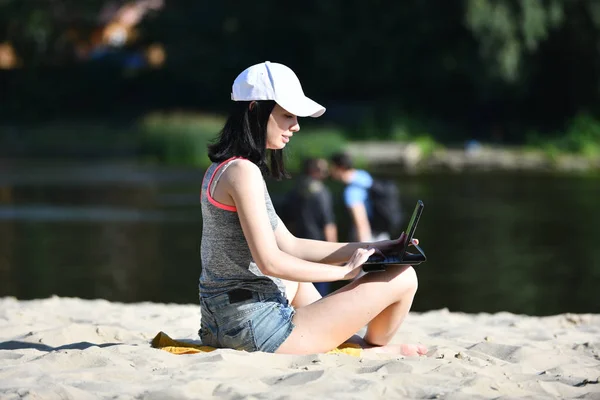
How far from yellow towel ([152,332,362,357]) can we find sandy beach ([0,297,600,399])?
0.10 meters

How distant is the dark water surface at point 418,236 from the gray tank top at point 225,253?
4979mm

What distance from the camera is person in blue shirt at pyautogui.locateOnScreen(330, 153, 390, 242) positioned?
9508 millimetres

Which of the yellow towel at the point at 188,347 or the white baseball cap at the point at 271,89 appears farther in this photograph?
the yellow towel at the point at 188,347

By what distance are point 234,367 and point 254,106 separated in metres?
1.28

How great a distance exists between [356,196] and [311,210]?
44 centimetres

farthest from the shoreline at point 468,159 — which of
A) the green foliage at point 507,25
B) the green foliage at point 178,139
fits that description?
the green foliage at point 178,139

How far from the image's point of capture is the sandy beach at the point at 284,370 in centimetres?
469

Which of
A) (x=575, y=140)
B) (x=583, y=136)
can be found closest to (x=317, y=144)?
(x=575, y=140)

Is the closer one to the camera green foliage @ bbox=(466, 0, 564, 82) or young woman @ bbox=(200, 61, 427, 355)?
young woman @ bbox=(200, 61, 427, 355)

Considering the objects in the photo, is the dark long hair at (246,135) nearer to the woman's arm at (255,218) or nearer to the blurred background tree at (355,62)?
the woman's arm at (255,218)

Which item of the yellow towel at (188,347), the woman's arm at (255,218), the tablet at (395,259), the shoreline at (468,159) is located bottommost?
the shoreline at (468,159)

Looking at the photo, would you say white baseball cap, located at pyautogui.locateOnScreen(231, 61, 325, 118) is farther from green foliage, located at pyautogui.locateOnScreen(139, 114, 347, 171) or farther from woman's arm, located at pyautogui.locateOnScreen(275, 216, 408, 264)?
green foliage, located at pyautogui.locateOnScreen(139, 114, 347, 171)

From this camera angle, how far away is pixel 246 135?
5051 mm

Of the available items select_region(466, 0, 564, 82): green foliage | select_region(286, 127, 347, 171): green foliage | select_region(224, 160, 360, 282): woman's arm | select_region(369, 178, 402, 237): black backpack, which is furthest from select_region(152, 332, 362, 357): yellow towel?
select_region(466, 0, 564, 82): green foliage
